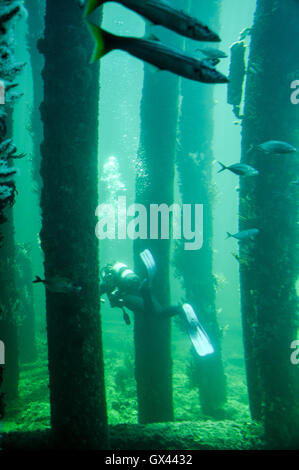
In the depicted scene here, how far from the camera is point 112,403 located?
7.80 m

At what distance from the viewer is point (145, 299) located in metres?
5.38

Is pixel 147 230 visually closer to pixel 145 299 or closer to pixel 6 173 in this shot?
pixel 145 299

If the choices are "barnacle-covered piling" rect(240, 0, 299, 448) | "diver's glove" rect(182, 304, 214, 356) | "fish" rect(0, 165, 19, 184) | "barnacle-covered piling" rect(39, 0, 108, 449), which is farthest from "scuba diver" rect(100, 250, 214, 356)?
"fish" rect(0, 165, 19, 184)

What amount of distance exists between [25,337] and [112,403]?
159 inches

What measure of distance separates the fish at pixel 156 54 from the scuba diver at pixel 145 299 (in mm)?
3874

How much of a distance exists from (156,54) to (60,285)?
2384mm

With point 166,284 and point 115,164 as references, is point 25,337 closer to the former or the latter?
point 166,284

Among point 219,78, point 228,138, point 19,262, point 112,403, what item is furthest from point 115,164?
point 219,78

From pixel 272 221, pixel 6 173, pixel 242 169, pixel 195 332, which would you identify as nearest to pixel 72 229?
pixel 6 173

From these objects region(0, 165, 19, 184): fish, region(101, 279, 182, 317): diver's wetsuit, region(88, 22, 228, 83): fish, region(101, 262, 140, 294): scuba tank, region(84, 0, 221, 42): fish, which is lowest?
region(101, 279, 182, 317): diver's wetsuit

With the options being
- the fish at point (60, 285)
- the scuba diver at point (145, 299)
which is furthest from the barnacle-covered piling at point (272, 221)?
the fish at point (60, 285)

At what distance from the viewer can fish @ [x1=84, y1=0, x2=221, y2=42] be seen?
1679mm

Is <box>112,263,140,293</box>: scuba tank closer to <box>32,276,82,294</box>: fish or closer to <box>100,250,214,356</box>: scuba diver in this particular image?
<box>100,250,214,356</box>: scuba diver

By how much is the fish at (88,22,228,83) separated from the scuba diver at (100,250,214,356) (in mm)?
3874
